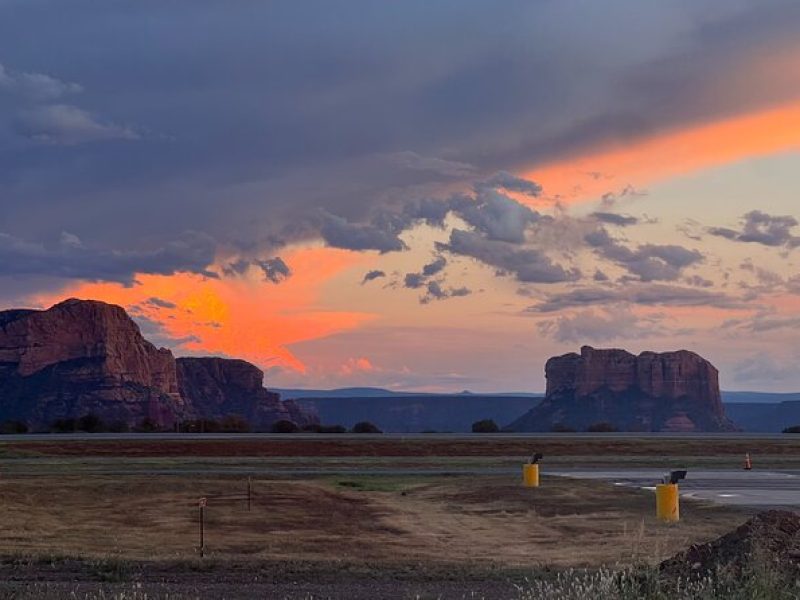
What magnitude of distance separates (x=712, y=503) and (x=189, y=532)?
14.9 metres

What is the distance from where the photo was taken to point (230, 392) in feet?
500

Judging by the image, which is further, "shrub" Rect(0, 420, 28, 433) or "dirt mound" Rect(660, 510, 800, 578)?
"shrub" Rect(0, 420, 28, 433)

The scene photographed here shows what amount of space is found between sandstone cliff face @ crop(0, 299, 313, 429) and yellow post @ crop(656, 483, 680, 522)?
9665 cm

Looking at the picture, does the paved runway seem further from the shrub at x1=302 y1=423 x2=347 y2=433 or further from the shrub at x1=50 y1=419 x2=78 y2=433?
the shrub at x1=50 y1=419 x2=78 y2=433

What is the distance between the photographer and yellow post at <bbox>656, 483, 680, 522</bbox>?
27.7 m

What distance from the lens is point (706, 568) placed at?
1395 cm

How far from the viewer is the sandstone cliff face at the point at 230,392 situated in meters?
145

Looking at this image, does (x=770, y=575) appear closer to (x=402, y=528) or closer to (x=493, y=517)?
(x=402, y=528)

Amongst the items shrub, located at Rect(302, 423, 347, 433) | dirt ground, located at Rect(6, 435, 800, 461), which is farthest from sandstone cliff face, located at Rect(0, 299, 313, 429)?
dirt ground, located at Rect(6, 435, 800, 461)

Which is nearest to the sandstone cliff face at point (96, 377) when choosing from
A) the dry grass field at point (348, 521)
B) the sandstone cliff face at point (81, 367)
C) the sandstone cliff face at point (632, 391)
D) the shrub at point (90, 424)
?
the sandstone cliff face at point (81, 367)

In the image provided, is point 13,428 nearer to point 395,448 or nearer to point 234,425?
point 234,425

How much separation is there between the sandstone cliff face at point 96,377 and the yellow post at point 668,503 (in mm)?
96649

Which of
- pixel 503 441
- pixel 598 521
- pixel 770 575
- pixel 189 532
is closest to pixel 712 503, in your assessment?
pixel 598 521

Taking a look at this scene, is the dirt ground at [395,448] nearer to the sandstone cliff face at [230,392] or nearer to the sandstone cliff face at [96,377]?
the sandstone cliff face at [96,377]
